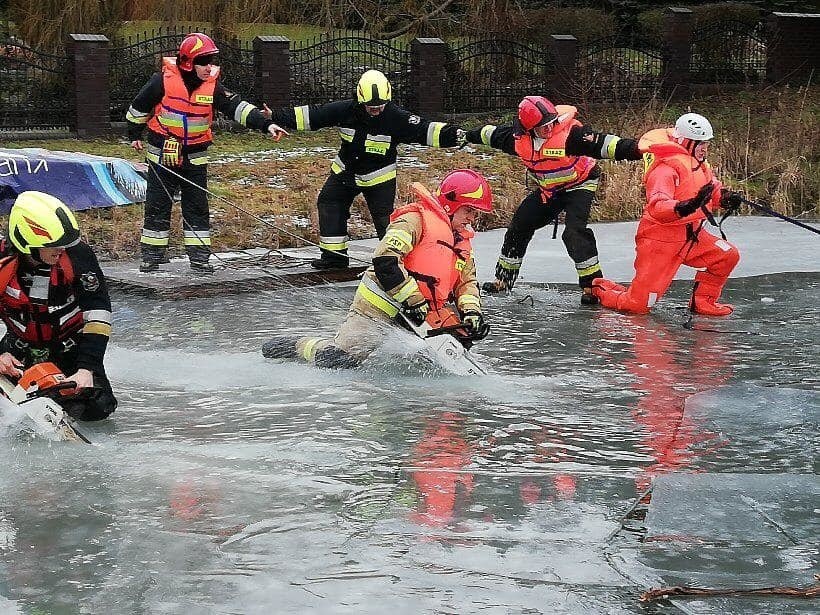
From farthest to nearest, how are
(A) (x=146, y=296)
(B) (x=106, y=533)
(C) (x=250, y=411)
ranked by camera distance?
(A) (x=146, y=296)
(C) (x=250, y=411)
(B) (x=106, y=533)

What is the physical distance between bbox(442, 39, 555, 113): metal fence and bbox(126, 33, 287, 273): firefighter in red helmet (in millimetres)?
12917

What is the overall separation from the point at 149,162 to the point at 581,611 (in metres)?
7.52

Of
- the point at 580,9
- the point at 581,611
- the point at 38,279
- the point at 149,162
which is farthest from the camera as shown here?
the point at 580,9

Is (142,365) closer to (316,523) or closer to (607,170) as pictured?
(316,523)

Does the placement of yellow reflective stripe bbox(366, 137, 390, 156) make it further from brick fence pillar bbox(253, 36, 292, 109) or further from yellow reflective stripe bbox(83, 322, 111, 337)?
brick fence pillar bbox(253, 36, 292, 109)

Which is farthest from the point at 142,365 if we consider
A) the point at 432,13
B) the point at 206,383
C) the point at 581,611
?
the point at 432,13

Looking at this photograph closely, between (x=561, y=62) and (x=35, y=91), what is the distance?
31.1ft

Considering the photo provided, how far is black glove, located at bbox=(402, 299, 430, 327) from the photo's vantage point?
7.59m

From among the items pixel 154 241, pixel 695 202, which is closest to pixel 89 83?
pixel 154 241

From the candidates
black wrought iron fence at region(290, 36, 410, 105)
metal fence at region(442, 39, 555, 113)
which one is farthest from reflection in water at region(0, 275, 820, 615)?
metal fence at region(442, 39, 555, 113)

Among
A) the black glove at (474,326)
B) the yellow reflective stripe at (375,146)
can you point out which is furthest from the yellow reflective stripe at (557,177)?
the black glove at (474,326)

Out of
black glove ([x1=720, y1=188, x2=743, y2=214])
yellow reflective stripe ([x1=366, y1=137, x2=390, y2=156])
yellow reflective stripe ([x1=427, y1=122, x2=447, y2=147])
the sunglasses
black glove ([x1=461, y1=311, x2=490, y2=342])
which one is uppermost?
the sunglasses

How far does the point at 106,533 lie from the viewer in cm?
509

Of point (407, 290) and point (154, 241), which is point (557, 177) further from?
point (154, 241)
